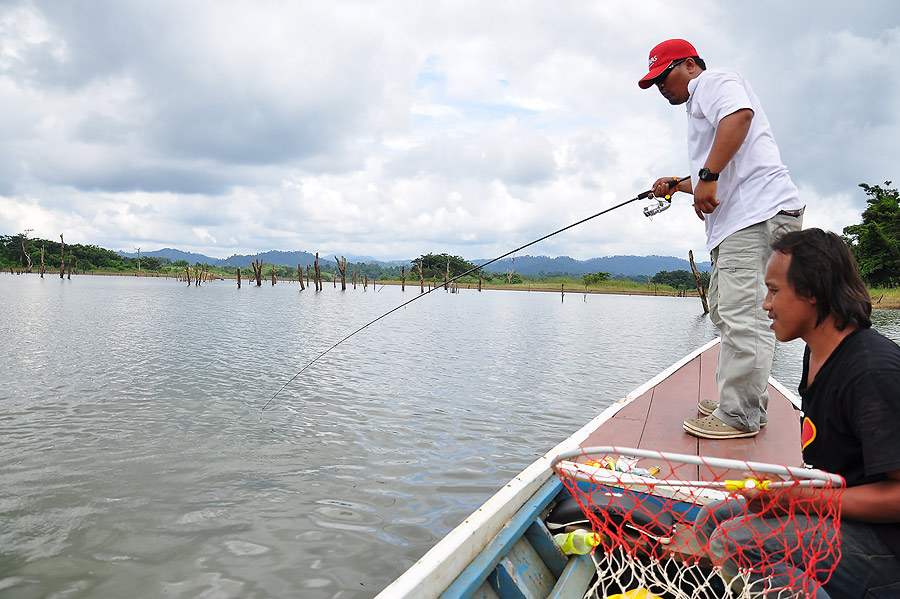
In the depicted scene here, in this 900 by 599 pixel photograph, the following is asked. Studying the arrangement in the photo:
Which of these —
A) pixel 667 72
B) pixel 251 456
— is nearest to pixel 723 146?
pixel 667 72

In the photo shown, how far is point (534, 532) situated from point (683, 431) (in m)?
1.64

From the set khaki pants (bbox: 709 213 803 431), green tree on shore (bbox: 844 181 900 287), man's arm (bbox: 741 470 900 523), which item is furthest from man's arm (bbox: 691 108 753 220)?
green tree on shore (bbox: 844 181 900 287)

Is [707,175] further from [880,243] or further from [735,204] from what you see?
[880,243]

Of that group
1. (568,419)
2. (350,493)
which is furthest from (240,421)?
(568,419)

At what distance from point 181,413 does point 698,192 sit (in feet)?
21.0

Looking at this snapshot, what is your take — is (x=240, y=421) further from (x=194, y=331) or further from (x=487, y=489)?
(x=194, y=331)

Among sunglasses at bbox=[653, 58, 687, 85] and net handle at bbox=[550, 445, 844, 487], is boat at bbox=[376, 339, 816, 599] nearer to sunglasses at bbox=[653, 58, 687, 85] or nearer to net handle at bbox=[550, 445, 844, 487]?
net handle at bbox=[550, 445, 844, 487]

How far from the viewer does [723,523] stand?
1.77m

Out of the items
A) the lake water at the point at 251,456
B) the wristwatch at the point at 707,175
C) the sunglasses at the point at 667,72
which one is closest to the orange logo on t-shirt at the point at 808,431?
the wristwatch at the point at 707,175

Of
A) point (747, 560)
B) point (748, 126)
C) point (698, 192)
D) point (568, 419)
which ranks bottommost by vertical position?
point (568, 419)

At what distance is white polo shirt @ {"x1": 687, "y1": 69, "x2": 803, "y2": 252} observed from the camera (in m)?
2.83

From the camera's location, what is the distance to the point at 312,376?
30.9ft

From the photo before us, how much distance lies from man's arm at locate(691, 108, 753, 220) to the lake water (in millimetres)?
2784

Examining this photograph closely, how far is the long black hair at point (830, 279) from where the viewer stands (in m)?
1.53
